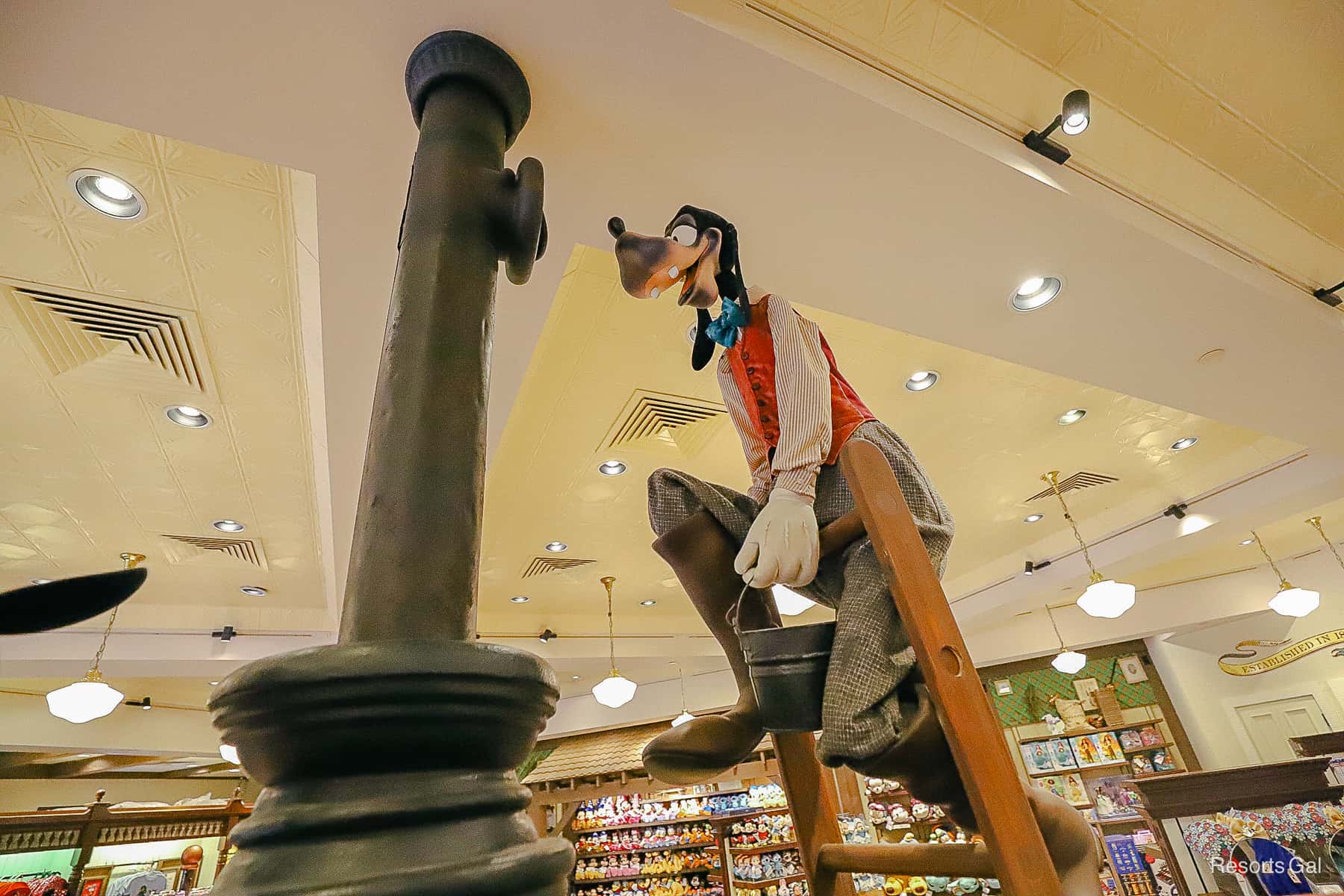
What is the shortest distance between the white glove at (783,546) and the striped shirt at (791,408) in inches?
1.7

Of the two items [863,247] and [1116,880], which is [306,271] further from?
[1116,880]

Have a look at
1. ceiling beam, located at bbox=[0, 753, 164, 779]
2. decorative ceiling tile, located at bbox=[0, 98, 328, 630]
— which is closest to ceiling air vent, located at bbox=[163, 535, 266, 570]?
decorative ceiling tile, located at bbox=[0, 98, 328, 630]

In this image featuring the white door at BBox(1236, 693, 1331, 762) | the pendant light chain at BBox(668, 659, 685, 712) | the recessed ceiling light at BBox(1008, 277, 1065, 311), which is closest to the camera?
the recessed ceiling light at BBox(1008, 277, 1065, 311)

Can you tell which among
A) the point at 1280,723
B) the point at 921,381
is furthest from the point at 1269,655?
the point at 921,381

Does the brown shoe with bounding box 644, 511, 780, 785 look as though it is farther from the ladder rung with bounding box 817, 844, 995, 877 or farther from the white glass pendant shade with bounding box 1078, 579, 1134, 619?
the white glass pendant shade with bounding box 1078, 579, 1134, 619

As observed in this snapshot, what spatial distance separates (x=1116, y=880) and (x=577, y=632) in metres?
5.68

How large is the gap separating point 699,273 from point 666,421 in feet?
9.54

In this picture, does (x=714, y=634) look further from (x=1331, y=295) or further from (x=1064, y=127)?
(x=1331, y=295)

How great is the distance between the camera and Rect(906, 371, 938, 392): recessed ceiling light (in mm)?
3982

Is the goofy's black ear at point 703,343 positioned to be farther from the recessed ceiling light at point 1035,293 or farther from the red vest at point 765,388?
the recessed ceiling light at point 1035,293

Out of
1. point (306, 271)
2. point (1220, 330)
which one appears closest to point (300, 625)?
point (306, 271)

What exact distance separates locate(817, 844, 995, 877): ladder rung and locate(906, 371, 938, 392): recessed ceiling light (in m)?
3.36

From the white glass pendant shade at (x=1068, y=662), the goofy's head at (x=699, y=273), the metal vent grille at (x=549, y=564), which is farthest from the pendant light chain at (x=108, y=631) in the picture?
the white glass pendant shade at (x=1068, y=662)

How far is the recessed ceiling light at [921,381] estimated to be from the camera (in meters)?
3.98
